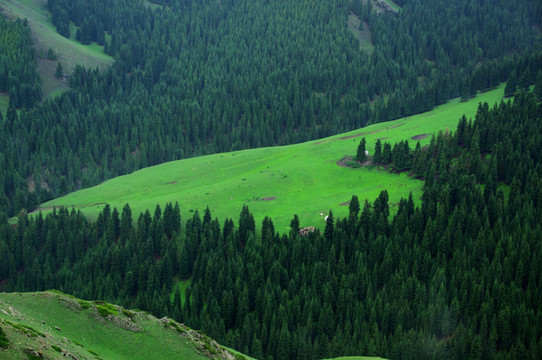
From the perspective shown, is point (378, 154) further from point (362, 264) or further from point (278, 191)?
point (362, 264)

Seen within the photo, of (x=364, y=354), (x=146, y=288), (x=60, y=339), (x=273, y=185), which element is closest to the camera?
(x=60, y=339)

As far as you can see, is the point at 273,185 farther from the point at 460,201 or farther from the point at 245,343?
the point at 245,343

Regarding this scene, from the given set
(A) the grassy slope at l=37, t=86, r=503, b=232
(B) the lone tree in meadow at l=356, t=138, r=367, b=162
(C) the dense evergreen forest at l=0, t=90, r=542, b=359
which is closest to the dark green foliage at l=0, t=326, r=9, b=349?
(C) the dense evergreen forest at l=0, t=90, r=542, b=359

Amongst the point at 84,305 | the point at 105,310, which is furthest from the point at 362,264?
the point at 84,305

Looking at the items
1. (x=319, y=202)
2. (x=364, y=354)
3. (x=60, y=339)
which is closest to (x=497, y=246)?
(x=364, y=354)

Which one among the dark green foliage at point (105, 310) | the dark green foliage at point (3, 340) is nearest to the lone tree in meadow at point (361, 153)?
the dark green foliage at point (105, 310)

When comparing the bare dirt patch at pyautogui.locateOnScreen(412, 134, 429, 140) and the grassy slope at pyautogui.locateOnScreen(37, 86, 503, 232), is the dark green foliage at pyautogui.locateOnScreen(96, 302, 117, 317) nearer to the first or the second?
the grassy slope at pyautogui.locateOnScreen(37, 86, 503, 232)

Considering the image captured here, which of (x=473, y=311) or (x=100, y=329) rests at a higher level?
(x=100, y=329)
